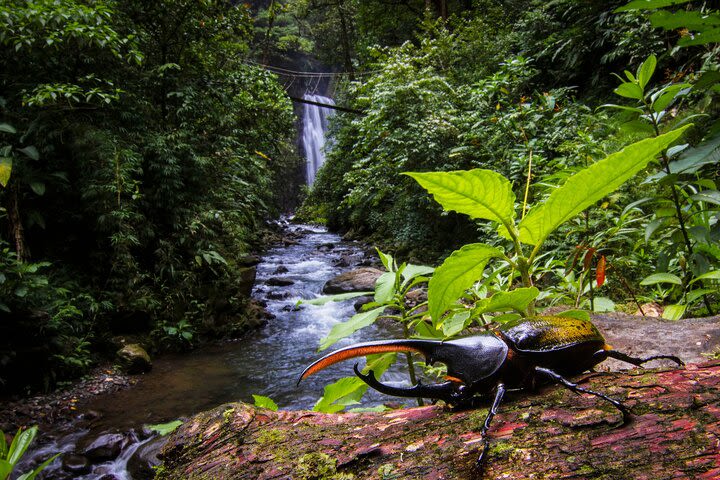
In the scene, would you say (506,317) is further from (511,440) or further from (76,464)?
(76,464)

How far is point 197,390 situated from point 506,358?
5473mm

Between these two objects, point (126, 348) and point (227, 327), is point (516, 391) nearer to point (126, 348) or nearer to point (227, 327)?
point (126, 348)

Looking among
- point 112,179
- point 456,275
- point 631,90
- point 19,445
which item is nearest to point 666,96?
point 631,90

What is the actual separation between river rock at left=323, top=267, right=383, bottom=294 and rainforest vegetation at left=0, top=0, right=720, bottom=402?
1.32m

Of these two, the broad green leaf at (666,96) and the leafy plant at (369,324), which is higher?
the broad green leaf at (666,96)

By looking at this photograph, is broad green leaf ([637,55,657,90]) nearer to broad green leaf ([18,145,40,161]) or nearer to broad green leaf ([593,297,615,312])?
broad green leaf ([593,297,615,312])

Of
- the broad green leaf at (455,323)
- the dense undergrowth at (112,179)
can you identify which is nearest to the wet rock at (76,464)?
the dense undergrowth at (112,179)

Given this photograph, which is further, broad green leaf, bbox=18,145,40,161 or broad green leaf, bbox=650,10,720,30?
broad green leaf, bbox=18,145,40,161

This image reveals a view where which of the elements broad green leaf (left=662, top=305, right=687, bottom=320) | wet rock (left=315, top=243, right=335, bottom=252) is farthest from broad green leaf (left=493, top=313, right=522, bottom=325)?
wet rock (left=315, top=243, right=335, bottom=252)

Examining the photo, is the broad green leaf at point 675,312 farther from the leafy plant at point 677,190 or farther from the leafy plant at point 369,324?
the leafy plant at point 369,324

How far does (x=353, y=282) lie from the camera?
9.38m

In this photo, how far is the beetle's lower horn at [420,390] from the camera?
2.59 feet

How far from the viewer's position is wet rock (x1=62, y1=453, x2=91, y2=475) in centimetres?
379

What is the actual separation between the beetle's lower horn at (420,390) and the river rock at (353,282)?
26.6 feet
